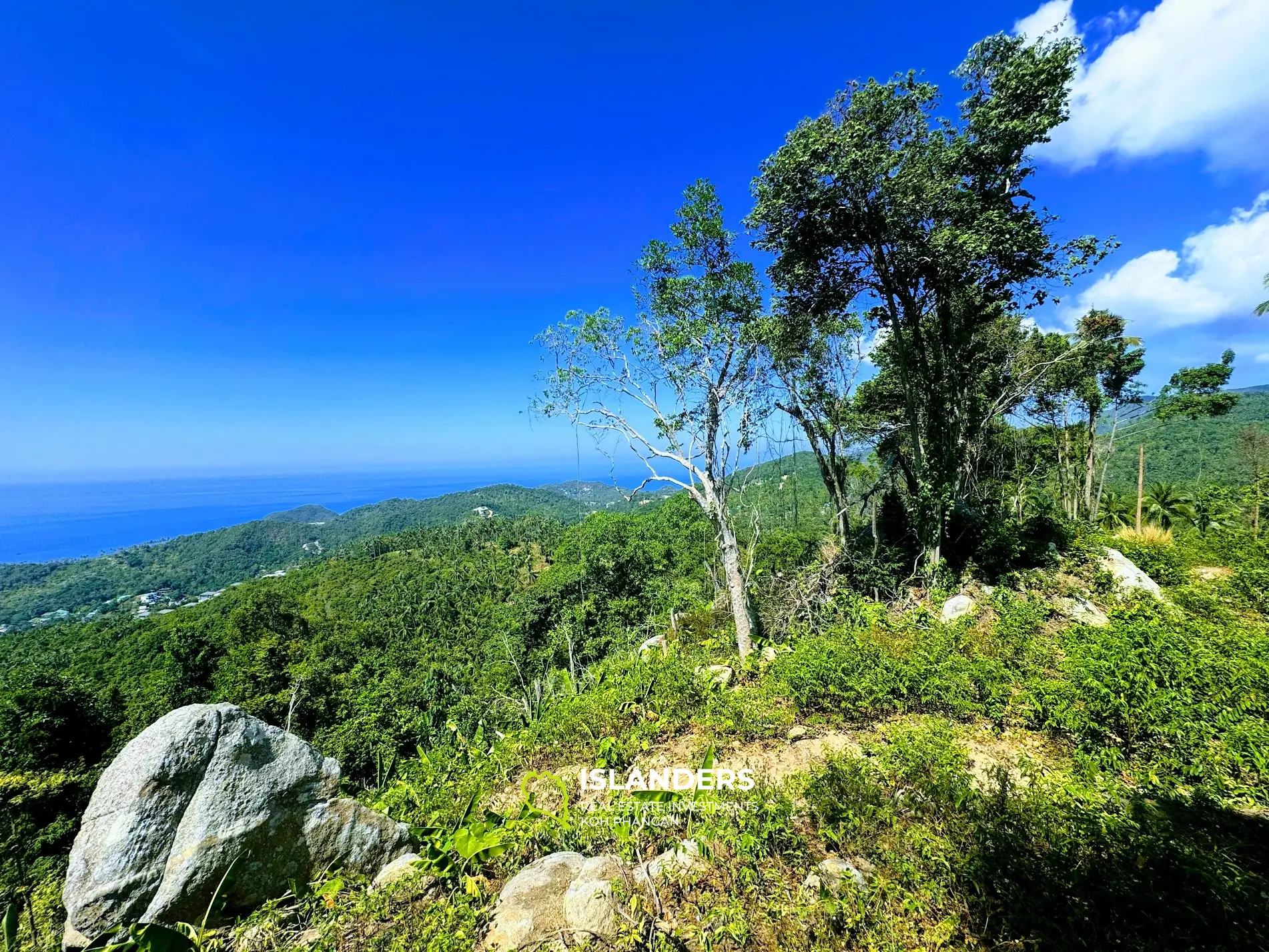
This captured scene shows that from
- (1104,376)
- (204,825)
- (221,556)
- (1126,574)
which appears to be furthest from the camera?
(221,556)

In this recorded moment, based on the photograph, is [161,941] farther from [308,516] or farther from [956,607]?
[308,516]

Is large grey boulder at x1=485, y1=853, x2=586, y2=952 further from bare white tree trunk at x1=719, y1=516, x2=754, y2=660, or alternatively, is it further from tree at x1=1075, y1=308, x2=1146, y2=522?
tree at x1=1075, y1=308, x2=1146, y2=522

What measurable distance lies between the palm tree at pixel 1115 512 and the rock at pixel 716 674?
14892mm

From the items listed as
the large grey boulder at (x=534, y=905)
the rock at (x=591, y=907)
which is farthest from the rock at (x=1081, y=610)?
the large grey boulder at (x=534, y=905)

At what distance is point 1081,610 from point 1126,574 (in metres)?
1.59

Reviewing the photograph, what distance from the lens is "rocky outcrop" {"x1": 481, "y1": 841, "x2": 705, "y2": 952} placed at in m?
2.57

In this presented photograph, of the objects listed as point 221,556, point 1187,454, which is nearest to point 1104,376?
point 1187,454

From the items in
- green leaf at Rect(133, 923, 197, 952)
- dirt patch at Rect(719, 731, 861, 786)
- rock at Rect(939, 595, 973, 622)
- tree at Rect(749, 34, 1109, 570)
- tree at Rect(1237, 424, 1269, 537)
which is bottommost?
dirt patch at Rect(719, 731, 861, 786)

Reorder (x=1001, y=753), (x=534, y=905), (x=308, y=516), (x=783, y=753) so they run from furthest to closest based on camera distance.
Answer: (x=308, y=516) → (x=783, y=753) → (x=1001, y=753) → (x=534, y=905)

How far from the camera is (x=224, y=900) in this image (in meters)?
2.89

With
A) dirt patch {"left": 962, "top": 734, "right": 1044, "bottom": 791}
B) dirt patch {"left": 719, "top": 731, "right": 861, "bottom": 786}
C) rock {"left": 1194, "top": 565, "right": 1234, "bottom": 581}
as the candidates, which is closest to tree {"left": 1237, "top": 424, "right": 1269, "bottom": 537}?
rock {"left": 1194, "top": 565, "right": 1234, "bottom": 581}

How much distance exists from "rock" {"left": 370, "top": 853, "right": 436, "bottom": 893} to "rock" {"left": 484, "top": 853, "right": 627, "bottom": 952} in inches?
25.2

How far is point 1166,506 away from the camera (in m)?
17.3

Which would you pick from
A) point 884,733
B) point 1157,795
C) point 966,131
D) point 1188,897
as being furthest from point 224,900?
point 966,131
